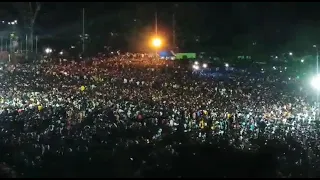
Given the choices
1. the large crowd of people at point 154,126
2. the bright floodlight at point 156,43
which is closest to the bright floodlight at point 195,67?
the bright floodlight at point 156,43

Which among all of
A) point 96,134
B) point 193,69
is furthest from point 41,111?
point 193,69

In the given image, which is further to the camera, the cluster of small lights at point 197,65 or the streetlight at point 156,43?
the streetlight at point 156,43

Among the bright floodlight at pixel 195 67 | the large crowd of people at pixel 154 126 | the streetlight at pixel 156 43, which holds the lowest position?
the large crowd of people at pixel 154 126

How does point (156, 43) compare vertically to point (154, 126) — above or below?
above

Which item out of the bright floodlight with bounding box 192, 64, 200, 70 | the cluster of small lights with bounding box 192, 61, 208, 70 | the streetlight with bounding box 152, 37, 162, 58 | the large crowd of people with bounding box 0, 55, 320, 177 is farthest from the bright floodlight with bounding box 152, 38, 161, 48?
the large crowd of people with bounding box 0, 55, 320, 177

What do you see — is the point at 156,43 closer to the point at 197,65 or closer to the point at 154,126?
the point at 197,65

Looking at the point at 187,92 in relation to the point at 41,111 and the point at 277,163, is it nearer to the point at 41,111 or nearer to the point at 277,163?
the point at 41,111

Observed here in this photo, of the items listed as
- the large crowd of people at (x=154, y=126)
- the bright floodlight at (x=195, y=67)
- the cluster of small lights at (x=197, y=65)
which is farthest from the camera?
the cluster of small lights at (x=197, y=65)

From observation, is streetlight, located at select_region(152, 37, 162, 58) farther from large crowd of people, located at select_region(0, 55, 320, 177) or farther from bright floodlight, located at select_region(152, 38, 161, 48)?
large crowd of people, located at select_region(0, 55, 320, 177)

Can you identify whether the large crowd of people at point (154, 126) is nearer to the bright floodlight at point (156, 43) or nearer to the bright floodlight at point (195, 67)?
the bright floodlight at point (195, 67)

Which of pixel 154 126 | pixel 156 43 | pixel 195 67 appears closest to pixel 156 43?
pixel 156 43
